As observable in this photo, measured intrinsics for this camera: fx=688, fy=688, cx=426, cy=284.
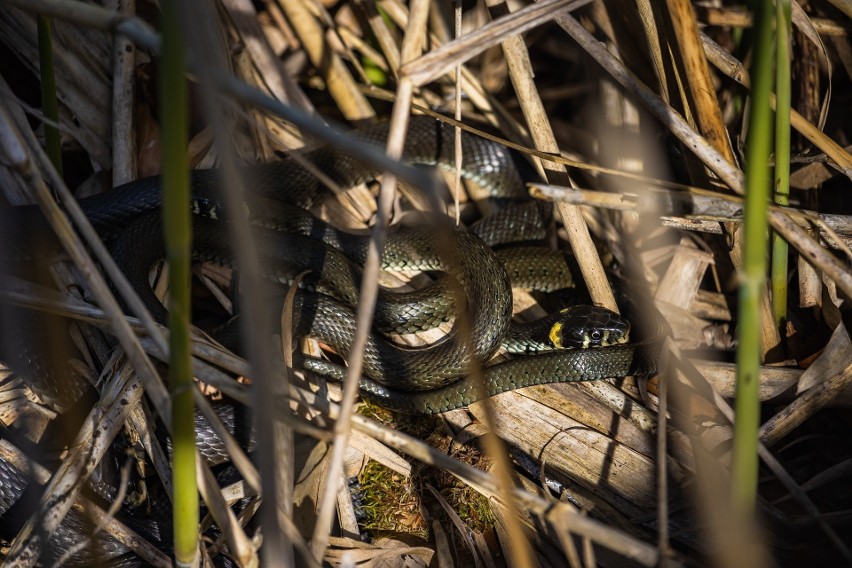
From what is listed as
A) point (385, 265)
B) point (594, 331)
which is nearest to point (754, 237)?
point (594, 331)

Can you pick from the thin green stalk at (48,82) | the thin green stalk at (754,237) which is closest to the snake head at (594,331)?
the thin green stalk at (754,237)

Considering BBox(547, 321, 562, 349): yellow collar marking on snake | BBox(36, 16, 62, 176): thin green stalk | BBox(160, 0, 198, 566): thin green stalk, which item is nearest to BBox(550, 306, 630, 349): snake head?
BBox(547, 321, 562, 349): yellow collar marking on snake

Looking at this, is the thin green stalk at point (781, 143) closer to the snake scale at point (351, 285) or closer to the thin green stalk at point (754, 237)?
the snake scale at point (351, 285)

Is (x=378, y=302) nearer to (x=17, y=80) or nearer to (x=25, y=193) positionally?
(x=25, y=193)

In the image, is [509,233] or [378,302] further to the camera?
[509,233]

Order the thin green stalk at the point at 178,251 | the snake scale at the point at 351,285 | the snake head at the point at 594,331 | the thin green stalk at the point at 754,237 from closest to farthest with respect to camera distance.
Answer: the thin green stalk at the point at 178,251 < the thin green stalk at the point at 754,237 < the snake scale at the point at 351,285 < the snake head at the point at 594,331

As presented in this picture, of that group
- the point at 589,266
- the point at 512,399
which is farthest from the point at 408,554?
the point at 589,266
